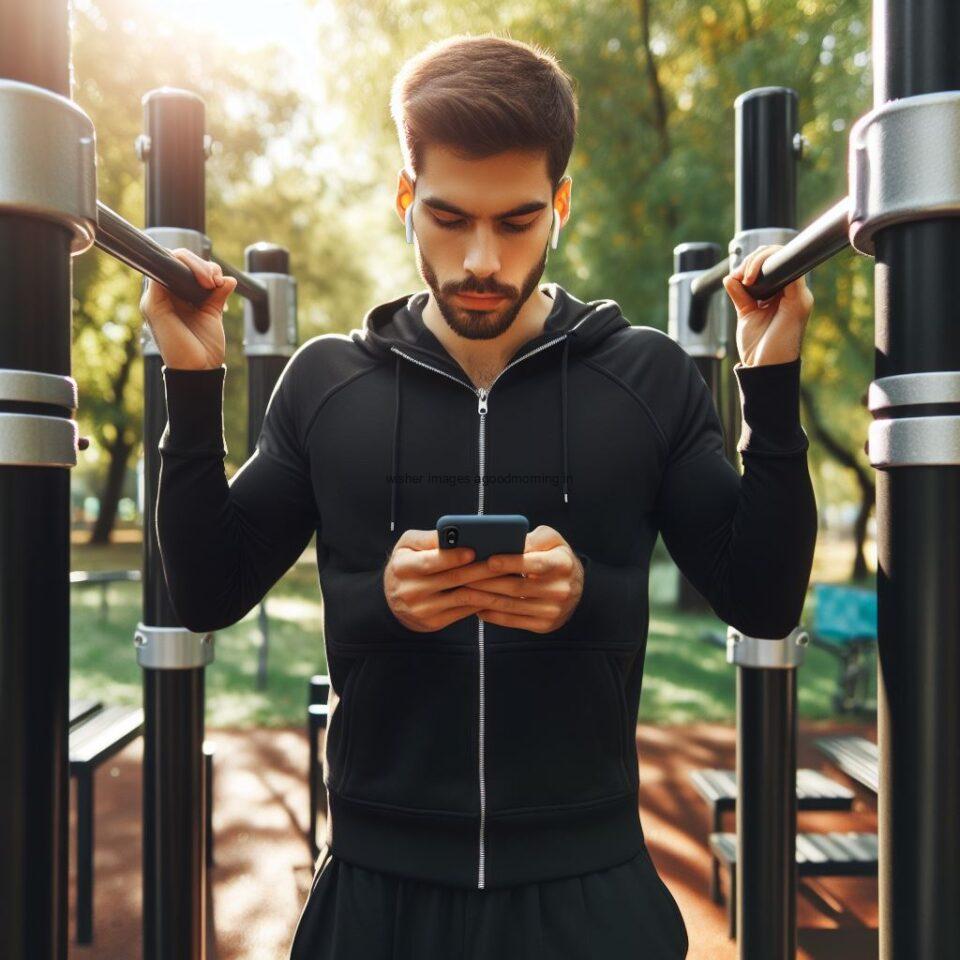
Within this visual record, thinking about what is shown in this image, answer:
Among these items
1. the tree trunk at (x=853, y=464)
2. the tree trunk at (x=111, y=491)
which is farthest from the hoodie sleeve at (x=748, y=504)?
the tree trunk at (x=111, y=491)

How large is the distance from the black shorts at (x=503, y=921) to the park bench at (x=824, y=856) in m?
2.16

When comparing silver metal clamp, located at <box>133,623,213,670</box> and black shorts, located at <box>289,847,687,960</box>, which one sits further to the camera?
silver metal clamp, located at <box>133,623,213,670</box>

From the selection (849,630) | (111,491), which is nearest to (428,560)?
(849,630)

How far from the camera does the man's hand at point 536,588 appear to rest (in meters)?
1.33

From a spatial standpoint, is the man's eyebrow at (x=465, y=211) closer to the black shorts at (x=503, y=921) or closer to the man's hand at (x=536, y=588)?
the man's hand at (x=536, y=588)

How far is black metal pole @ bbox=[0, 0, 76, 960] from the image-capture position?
38.6 inches

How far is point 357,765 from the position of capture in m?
1.53

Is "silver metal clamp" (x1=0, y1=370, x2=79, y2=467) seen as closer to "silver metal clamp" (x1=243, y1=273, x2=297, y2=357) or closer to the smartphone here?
the smartphone

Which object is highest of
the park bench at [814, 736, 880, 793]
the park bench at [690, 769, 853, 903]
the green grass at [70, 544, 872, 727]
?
the park bench at [814, 736, 880, 793]

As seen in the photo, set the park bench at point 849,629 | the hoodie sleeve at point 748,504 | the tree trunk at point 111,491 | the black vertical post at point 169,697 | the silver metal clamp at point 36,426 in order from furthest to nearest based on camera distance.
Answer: the tree trunk at point 111,491, the park bench at point 849,629, the black vertical post at point 169,697, the hoodie sleeve at point 748,504, the silver metal clamp at point 36,426

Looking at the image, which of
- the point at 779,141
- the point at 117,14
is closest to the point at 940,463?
the point at 779,141

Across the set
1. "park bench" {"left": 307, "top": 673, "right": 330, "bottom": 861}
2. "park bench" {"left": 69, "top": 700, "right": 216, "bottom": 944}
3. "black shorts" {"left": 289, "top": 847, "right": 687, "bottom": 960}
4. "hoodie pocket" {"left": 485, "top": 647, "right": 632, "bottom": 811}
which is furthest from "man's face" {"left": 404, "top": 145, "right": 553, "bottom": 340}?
"park bench" {"left": 307, "top": 673, "right": 330, "bottom": 861}

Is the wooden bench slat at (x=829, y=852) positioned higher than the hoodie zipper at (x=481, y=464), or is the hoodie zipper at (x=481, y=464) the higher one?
the hoodie zipper at (x=481, y=464)

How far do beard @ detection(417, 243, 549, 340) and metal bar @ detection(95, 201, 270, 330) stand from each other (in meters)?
0.35
